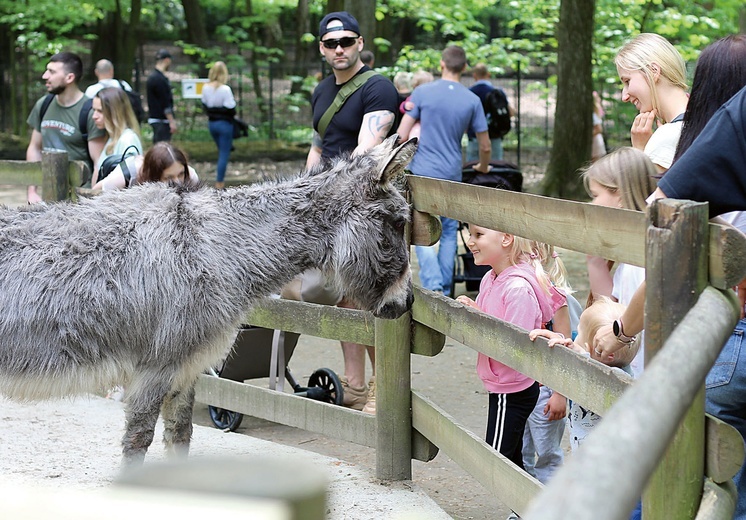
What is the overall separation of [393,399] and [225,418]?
1659 mm

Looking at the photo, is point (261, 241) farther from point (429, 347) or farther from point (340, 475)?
point (340, 475)

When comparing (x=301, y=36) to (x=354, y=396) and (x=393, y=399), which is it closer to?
(x=354, y=396)

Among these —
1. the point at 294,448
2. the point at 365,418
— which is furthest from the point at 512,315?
the point at 294,448

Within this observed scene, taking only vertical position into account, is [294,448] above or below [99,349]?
below

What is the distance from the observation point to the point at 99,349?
4.18 metres

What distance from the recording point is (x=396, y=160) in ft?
14.1

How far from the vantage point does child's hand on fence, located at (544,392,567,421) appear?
4203mm

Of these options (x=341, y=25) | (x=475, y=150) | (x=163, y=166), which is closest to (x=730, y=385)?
(x=163, y=166)

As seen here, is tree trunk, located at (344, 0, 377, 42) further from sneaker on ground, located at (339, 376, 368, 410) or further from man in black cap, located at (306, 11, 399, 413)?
sneaker on ground, located at (339, 376, 368, 410)

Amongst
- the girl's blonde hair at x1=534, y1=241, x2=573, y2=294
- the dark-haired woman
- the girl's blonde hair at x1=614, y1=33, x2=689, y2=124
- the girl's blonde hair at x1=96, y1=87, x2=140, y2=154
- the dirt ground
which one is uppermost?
the girl's blonde hair at x1=614, y1=33, x2=689, y2=124

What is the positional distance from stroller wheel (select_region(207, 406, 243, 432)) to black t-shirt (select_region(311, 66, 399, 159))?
1707 mm

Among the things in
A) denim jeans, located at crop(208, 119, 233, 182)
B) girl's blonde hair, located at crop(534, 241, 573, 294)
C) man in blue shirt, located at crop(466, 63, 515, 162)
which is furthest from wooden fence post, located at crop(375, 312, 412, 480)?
denim jeans, located at crop(208, 119, 233, 182)

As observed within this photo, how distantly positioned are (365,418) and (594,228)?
2221 mm

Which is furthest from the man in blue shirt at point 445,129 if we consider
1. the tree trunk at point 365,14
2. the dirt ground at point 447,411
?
the tree trunk at point 365,14
